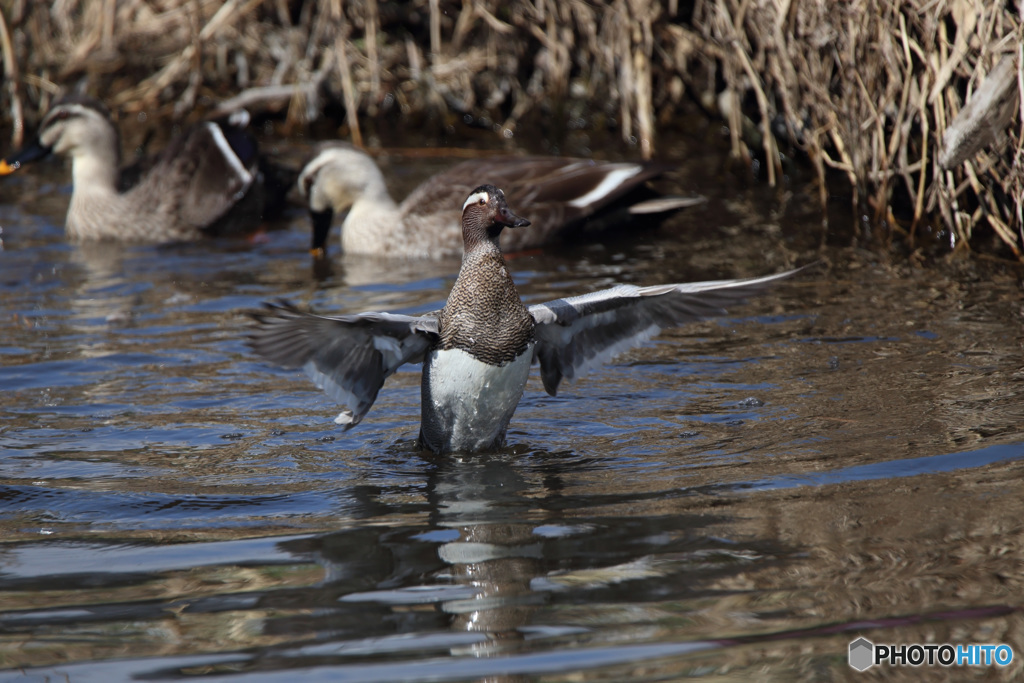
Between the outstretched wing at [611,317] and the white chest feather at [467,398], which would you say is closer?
the white chest feather at [467,398]

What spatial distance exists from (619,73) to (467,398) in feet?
19.7

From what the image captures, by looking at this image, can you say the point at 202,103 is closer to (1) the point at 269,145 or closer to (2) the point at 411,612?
(1) the point at 269,145

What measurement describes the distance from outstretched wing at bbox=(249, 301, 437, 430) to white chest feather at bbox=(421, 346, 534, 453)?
0.50 feet

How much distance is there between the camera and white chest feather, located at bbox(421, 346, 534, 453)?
15.4 ft

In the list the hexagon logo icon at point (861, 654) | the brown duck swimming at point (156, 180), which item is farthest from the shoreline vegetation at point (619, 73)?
the hexagon logo icon at point (861, 654)

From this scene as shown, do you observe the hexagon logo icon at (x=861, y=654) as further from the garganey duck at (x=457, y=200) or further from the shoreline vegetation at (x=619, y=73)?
the garganey duck at (x=457, y=200)

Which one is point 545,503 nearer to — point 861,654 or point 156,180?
point 861,654

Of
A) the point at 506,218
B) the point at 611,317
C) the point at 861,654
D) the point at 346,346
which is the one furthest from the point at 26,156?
the point at 861,654

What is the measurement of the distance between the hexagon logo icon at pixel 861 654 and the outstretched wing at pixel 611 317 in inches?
78.2

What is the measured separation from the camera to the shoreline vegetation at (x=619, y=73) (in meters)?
6.81

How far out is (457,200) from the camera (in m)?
8.41

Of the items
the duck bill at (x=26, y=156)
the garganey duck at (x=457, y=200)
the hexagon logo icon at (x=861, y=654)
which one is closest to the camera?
the hexagon logo icon at (x=861, y=654)

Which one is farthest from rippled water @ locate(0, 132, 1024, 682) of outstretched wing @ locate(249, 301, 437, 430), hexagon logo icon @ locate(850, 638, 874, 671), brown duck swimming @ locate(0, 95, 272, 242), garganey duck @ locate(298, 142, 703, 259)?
brown duck swimming @ locate(0, 95, 272, 242)

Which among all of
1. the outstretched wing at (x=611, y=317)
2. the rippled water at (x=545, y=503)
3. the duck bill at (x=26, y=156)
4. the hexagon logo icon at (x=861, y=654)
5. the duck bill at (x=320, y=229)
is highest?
the duck bill at (x=26, y=156)
